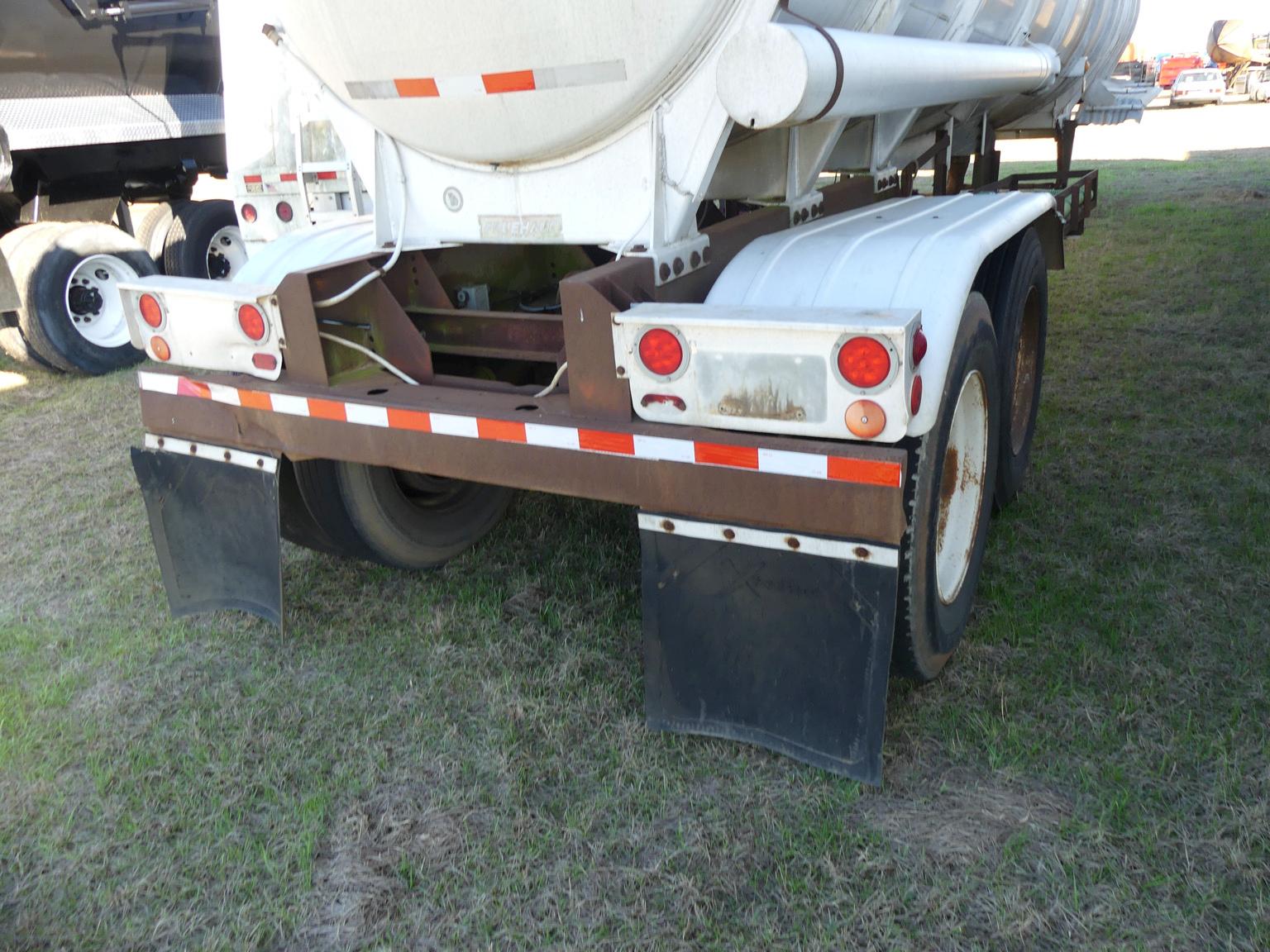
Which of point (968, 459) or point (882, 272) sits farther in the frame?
point (968, 459)

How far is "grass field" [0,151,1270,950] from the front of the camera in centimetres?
204

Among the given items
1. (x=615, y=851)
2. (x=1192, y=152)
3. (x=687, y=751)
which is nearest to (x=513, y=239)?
(x=687, y=751)

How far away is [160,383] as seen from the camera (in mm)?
2957

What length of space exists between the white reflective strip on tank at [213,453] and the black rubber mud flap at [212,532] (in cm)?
2

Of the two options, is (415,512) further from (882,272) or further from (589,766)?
(882,272)

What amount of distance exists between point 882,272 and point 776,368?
539mm

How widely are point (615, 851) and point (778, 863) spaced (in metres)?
0.37

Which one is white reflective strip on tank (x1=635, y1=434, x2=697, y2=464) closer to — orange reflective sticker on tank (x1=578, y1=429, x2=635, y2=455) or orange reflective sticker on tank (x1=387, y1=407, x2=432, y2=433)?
orange reflective sticker on tank (x1=578, y1=429, x2=635, y2=455)

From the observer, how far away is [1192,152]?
17344 mm

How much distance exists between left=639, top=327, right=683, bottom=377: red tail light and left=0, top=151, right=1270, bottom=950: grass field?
0.99m

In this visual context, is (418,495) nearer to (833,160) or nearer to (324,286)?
(324,286)

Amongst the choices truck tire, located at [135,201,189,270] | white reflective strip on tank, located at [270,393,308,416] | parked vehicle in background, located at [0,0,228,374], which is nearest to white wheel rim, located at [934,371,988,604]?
white reflective strip on tank, located at [270,393,308,416]

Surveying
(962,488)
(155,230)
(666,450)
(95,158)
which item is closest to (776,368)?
(666,450)

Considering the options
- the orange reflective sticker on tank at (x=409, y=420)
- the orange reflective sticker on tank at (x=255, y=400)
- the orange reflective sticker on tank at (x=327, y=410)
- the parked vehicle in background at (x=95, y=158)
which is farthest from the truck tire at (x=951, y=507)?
the parked vehicle in background at (x=95, y=158)
